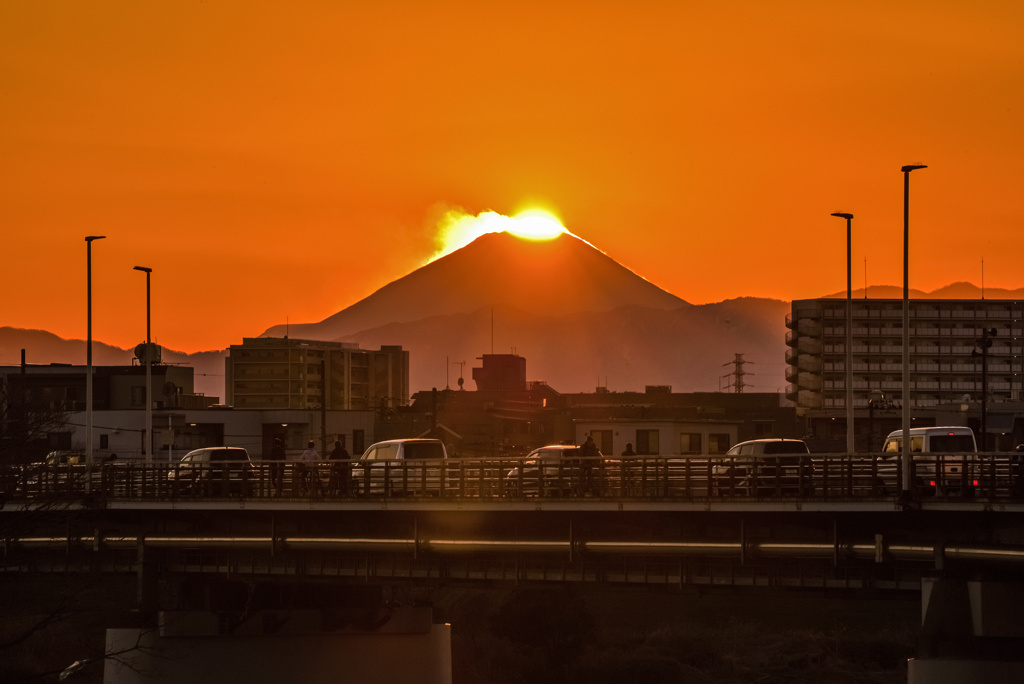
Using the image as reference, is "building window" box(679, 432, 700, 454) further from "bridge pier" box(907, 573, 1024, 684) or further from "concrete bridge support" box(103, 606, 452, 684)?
"bridge pier" box(907, 573, 1024, 684)

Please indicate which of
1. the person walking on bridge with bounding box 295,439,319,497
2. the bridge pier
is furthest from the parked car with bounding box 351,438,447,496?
the bridge pier

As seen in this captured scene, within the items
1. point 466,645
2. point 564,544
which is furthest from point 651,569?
point 466,645

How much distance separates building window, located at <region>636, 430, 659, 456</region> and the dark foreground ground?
9.39 m

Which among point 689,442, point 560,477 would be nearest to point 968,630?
point 560,477

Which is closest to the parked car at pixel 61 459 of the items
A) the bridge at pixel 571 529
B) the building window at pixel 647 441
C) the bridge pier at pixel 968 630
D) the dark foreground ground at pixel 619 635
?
the dark foreground ground at pixel 619 635

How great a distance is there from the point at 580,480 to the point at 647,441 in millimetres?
46112

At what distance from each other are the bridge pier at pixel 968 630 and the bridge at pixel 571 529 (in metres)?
0.06

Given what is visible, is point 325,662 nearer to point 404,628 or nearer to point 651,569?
point 404,628

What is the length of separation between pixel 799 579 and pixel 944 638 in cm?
490

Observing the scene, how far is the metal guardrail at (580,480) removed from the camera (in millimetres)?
40156

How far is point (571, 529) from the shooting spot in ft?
143

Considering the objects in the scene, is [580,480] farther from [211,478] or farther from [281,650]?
[211,478]

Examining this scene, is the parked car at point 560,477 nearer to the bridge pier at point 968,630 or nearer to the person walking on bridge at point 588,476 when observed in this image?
the person walking on bridge at point 588,476

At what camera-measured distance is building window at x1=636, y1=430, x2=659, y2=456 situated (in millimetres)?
90312
